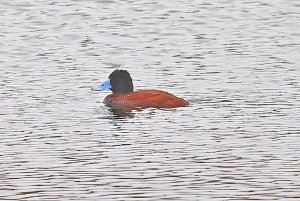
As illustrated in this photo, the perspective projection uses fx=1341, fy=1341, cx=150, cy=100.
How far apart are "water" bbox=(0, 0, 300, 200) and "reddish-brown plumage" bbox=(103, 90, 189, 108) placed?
0.26 meters

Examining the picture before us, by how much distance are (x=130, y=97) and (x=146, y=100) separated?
0.47 metres

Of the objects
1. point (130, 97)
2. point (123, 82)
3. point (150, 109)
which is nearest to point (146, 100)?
point (150, 109)

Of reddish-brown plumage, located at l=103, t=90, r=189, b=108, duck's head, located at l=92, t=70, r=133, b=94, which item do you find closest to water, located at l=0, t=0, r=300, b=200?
reddish-brown plumage, located at l=103, t=90, r=189, b=108

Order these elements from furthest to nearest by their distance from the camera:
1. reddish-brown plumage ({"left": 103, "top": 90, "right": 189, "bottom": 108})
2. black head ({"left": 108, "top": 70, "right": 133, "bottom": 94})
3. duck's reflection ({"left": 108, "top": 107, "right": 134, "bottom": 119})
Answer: black head ({"left": 108, "top": 70, "right": 133, "bottom": 94}) < reddish-brown plumage ({"left": 103, "top": 90, "right": 189, "bottom": 108}) < duck's reflection ({"left": 108, "top": 107, "right": 134, "bottom": 119})

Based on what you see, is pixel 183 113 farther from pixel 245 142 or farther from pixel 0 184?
pixel 0 184

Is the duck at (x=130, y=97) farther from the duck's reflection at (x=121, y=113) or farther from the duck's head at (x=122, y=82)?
the duck's reflection at (x=121, y=113)

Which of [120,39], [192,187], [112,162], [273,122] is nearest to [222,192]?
[192,187]

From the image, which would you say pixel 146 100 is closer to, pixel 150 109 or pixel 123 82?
pixel 150 109

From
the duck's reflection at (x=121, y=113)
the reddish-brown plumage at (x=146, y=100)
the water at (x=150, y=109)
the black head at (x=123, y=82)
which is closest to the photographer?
the water at (x=150, y=109)

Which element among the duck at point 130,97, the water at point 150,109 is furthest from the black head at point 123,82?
the water at point 150,109

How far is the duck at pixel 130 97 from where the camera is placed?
2038cm

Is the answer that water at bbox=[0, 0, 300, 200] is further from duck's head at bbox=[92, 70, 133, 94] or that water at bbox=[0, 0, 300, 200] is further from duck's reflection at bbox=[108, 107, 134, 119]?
duck's head at bbox=[92, 70, 133, 94]

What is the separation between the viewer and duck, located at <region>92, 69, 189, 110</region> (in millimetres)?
20375

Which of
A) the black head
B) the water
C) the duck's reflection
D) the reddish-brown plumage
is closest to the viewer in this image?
the water
